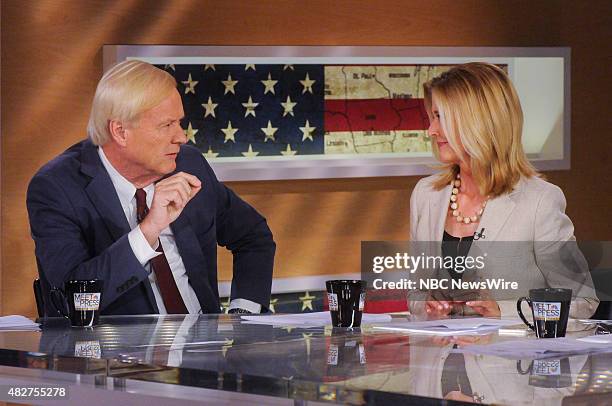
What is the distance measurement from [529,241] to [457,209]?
280 millimetres

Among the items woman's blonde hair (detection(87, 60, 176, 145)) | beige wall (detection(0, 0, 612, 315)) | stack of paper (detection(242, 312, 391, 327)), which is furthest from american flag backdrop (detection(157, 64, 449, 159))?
stack of paper (detection(242, 312, 391, 327))

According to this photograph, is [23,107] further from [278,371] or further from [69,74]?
[278,371]

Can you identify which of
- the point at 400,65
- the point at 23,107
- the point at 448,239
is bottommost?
the point at 448,239

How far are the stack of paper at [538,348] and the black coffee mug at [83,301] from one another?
0.89m

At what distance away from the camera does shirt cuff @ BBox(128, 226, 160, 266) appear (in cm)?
292

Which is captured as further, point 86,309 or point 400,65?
point 400,65

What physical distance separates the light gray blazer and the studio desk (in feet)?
3.44

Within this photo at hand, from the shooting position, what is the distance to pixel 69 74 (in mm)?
4312

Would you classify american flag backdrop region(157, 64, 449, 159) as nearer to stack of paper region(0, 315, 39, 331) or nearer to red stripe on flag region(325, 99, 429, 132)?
red stripe on flag region(325, 99, 429, 132)

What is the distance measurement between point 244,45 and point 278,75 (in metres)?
0.20

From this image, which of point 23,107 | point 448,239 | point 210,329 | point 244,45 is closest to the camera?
point 210,329

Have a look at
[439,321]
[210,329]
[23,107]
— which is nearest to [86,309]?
[210,329]

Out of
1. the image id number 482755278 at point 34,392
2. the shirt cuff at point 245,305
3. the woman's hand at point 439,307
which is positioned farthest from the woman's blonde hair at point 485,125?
the image id number 482755278 at point 34,392
